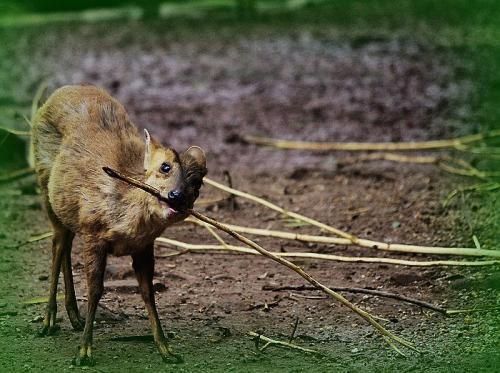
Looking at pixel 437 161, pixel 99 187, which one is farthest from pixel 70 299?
pixel 437 161

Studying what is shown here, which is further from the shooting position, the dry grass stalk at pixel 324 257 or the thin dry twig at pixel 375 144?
the thin dry twig at pixel 375 144

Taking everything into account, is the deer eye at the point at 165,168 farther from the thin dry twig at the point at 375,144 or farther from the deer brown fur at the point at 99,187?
the thin dry twig at the point at 375,144

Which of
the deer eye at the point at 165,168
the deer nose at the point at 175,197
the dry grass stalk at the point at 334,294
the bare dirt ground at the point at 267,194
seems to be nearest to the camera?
the deer nose at the point at 175,197

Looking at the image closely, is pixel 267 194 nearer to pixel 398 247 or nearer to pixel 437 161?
pixel 437 161

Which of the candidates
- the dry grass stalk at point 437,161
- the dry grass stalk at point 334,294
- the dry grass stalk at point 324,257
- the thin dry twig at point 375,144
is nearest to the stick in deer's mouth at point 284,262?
the dry grass stalk at point 334,294

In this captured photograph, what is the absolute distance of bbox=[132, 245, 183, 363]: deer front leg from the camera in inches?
187

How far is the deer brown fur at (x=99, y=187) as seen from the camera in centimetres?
443

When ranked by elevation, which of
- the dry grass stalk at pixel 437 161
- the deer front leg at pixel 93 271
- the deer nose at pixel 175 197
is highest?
the deer nose at pixel 175 197

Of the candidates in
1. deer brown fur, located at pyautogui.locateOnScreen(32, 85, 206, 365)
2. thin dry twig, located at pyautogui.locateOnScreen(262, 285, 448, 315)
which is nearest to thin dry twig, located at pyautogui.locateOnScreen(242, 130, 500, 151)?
thin dry twig, located at pyautogui.locateOnScreen(262, 285, 448, 315)

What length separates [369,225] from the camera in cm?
696

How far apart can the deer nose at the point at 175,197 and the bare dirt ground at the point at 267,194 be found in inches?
34.0

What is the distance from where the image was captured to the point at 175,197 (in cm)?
432

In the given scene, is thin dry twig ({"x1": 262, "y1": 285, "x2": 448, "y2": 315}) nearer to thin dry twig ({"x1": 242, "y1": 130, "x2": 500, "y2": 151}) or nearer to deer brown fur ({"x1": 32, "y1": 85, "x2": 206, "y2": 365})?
deer brown fur ({"x1": 32, "y1": 85, "x2": 206, "y2": 365})

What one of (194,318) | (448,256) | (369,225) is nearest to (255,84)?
(369,225)
